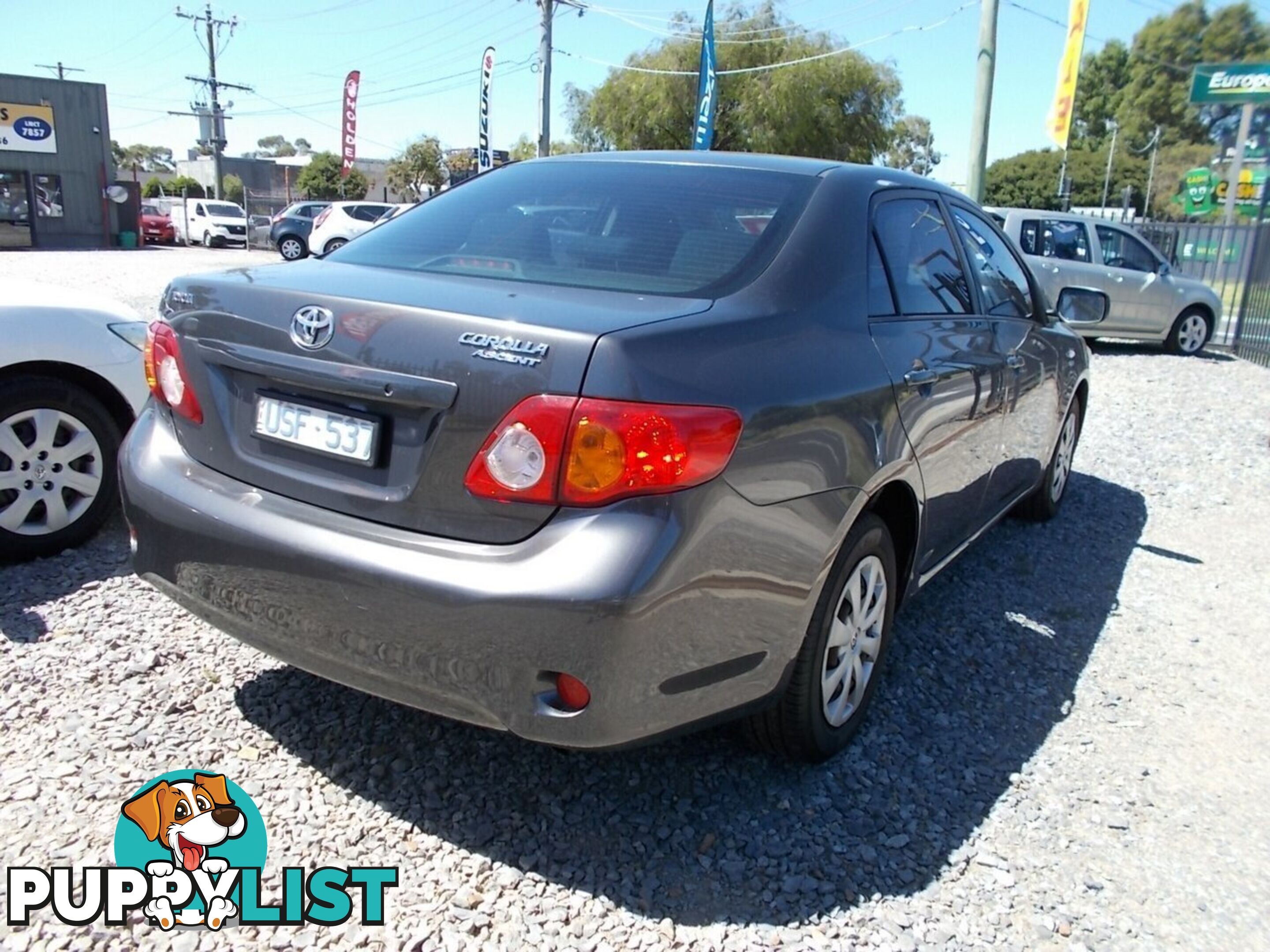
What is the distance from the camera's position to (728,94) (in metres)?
38.2

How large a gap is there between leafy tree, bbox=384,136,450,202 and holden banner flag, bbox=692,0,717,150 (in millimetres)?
37008

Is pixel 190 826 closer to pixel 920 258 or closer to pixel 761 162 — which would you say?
pixel 761 162

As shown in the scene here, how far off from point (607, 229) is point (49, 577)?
102 inches

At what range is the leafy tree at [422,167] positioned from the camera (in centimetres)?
5650

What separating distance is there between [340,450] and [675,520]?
80cm

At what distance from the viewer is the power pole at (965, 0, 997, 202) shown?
13.0 m

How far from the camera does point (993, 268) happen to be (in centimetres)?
405

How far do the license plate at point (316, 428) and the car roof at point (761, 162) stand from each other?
145 centimetres

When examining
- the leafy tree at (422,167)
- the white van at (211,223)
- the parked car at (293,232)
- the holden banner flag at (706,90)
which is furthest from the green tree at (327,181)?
the holden banner flag at (706,90)

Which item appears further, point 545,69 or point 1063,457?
point 545,69

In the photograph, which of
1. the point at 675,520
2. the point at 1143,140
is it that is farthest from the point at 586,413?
the point at 1143,140

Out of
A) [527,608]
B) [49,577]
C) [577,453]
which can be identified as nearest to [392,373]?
[577,453]

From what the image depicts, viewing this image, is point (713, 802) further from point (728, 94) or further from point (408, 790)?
point (728, 94)

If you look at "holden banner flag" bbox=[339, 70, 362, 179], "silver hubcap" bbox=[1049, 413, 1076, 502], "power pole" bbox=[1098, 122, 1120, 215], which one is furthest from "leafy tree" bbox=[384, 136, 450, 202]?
"silver hubcap" bbox=[1049, 413, 1076, 502]
